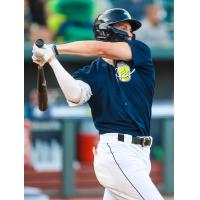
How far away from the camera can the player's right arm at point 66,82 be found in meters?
4.44

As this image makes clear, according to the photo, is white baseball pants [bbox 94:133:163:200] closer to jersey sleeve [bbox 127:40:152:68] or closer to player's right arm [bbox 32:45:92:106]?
player's right arm [bbox 32:45:92:106]

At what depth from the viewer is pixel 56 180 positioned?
905 cm

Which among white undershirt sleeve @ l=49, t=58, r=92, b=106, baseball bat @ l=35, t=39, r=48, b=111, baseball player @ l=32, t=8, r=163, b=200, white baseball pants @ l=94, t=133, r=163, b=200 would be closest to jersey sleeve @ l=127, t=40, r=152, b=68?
baseball player @ l=32, t=8, r=163, b=200

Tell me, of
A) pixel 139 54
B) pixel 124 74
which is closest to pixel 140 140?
pixel 124 74

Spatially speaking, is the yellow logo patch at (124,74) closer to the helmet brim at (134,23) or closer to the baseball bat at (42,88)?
the helmet brim at (134,23)

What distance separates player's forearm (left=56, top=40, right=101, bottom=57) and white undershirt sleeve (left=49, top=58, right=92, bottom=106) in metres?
0.08

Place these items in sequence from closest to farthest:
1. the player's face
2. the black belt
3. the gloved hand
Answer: the gloved hand, the black belt, the player's face

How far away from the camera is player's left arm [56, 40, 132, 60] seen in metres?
4.47

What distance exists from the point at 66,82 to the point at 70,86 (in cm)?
4

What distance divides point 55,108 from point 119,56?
4.73 m

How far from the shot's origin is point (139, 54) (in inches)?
183

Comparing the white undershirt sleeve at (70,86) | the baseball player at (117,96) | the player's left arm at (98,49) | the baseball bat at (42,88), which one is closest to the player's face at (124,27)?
the baseball player at (117,96)

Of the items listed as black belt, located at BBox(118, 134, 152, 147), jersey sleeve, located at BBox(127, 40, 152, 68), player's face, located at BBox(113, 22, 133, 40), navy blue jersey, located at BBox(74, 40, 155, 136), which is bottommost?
black belt, located at BBox(118, 134, 152, 147)

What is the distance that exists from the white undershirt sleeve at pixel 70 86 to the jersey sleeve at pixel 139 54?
32cm
